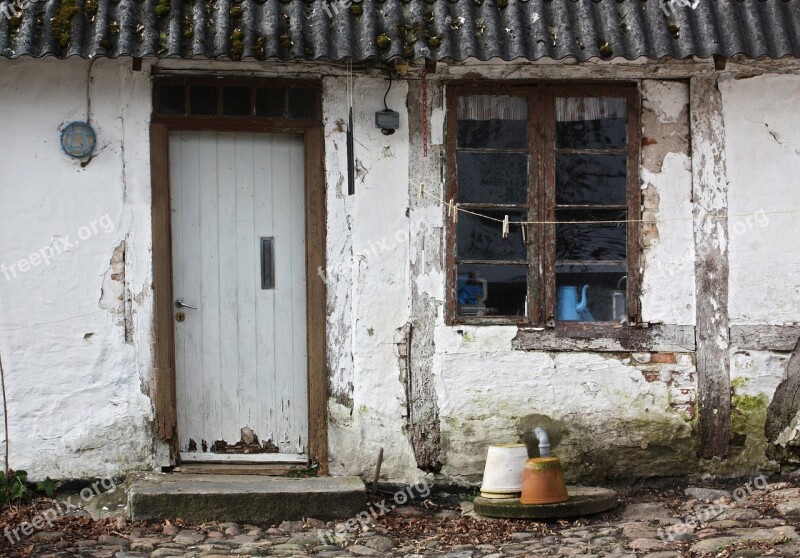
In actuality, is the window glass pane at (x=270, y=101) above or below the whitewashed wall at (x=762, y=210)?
above

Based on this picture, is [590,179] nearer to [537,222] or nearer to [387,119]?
[537,222]

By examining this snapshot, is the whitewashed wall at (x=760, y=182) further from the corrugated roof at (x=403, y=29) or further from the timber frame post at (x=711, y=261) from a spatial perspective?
the corrugated roof at (x=403, y=29)

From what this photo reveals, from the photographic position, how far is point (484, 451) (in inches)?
299

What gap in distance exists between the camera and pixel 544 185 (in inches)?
301

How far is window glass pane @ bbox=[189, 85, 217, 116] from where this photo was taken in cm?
744

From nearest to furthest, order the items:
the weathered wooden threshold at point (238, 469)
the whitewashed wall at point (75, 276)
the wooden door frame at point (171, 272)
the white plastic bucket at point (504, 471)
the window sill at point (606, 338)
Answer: the white plastic bucket at point (504, 471)
the whitewashed wall at point (75, 276)
the wooden door frame at point (171, 272)
the weathered wooden threshold at point (238, 469)
the window sill at point (606, 338)

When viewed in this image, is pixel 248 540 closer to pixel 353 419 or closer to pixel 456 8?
pixel 353 419

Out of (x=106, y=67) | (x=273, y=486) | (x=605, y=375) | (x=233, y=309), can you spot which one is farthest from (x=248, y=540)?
(x=106, y=67)

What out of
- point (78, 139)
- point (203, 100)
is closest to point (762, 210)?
point (203, 100)

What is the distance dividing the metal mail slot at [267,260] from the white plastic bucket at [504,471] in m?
1.99

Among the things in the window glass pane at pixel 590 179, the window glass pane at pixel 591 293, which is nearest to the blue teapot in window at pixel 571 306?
the window glass pane at pixel 591 293

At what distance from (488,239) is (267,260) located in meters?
1.59

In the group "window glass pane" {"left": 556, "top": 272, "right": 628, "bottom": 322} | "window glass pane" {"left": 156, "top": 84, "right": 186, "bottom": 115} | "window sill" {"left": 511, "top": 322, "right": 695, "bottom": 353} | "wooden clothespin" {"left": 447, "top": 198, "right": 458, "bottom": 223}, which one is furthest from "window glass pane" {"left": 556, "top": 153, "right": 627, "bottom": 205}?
"window glass pane" {"left": 156, "top": 84, "right": 186, "bottom": 115}

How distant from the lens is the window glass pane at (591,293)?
25.3 ft
